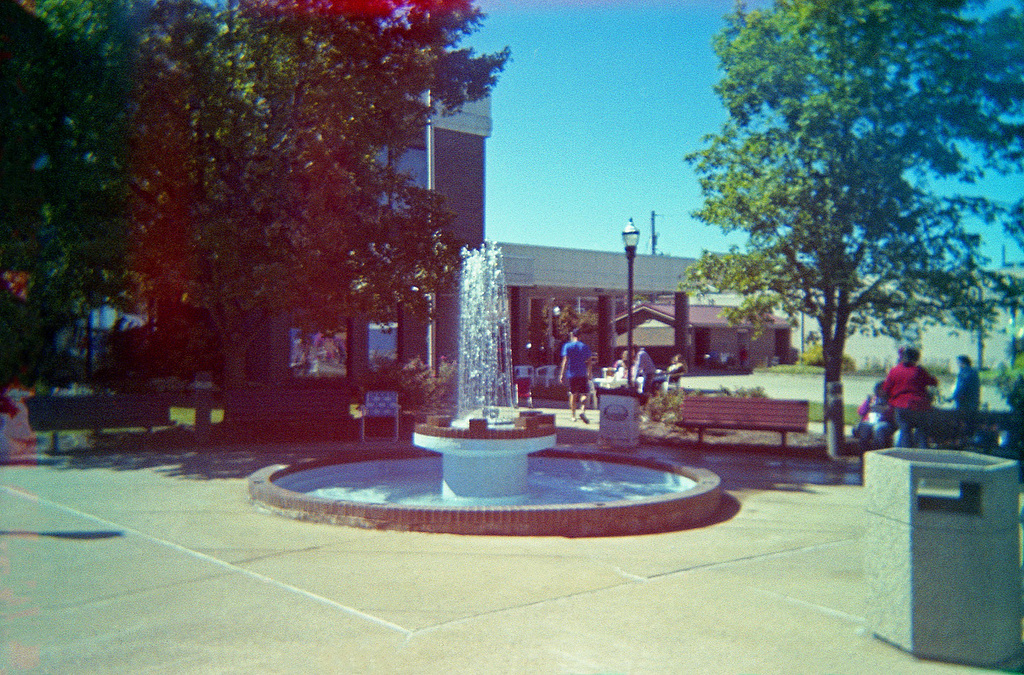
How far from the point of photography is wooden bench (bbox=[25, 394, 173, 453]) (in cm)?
1160

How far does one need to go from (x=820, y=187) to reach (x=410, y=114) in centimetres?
716

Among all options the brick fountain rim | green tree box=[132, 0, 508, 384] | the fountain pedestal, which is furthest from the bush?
the brick fountain rim

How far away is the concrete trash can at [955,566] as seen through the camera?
→ 409 centimetres

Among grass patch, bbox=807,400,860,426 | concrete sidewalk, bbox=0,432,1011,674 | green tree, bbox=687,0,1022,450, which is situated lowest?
concrete sidewalk, bbox=0,432,1011,674

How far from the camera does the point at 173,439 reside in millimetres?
12977

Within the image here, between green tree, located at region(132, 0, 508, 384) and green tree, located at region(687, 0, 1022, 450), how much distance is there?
5.23 meters

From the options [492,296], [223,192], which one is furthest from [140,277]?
[492,296]

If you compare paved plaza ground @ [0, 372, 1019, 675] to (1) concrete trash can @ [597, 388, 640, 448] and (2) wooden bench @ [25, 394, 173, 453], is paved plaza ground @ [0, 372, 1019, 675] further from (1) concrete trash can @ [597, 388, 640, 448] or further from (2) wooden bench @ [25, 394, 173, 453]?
(1) concrete trash can @ [597, 388, 640, 448]

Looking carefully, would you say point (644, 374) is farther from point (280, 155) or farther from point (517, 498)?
point (517, 498)

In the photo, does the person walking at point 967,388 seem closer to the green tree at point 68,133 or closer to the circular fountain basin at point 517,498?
the circular fountain basin at point 517,498

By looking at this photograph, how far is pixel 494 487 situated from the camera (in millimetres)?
8703

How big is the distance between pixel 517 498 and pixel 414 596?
12.1 feet

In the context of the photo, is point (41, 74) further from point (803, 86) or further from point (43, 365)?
point (803, 86)

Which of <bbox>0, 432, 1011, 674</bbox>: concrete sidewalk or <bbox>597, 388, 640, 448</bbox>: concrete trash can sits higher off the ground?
<bbox>597, 388, 640, 448</bbox>: concrete trash can
